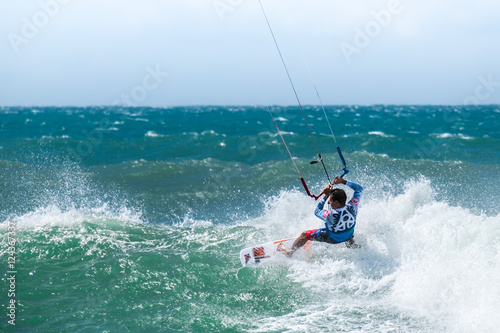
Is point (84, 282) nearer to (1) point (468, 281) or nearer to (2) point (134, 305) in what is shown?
(2) point (134, 305)

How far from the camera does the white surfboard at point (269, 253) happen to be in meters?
7.97

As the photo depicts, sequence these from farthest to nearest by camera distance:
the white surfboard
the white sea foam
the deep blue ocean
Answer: the white surfboard < the deep blue ocean < the white sea foam

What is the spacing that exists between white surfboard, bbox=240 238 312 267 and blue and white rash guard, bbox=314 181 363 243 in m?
0.53

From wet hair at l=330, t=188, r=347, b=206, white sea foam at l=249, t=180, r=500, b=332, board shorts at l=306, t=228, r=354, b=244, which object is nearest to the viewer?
white sea foam at l=249, t=180, r=500, b=332

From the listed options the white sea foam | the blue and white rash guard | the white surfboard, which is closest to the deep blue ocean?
the white sea foam

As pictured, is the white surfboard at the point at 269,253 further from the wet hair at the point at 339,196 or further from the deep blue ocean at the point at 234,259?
the wet hair at the point at 339,196

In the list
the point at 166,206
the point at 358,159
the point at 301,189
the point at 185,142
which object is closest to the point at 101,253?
the point at 166,206

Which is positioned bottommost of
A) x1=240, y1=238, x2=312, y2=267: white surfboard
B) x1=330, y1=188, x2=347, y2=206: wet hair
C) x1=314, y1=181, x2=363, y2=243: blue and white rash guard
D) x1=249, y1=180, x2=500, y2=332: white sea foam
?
x1=249, y1=180, x2=500, y2=332: white sea foam

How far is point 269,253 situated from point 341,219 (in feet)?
4.55

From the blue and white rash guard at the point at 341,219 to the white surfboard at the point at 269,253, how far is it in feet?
1.74

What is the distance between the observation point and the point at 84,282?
25.0 feet

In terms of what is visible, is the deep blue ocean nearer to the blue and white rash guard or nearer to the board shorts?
the board shorts

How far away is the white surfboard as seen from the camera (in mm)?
7969

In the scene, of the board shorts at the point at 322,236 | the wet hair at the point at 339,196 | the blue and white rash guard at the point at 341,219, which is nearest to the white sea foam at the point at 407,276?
the board shorts at the point at 322,236
